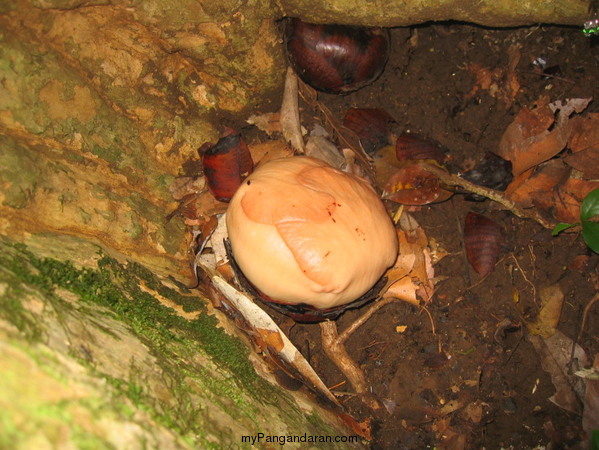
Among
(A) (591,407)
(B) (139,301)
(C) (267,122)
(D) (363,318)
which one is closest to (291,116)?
(C) (267,122)

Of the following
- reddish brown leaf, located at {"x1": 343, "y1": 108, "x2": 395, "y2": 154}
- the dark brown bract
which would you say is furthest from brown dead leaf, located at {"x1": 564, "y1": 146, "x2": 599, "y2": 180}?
the dark brown bract

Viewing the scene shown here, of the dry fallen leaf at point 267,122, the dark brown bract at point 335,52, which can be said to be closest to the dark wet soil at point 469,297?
the dark brown bract at point 335,52

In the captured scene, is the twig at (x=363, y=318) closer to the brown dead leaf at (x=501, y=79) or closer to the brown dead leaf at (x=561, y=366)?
the brown dead leaf at (x=561, y=366)

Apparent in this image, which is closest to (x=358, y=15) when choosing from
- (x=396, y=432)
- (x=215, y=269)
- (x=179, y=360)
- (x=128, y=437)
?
(x=215, y=269)

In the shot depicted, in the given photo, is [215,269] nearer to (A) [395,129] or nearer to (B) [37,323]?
(B) [37,323]

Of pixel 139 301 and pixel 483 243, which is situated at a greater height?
pixel 139 301

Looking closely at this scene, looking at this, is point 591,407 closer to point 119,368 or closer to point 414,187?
point 414,187
